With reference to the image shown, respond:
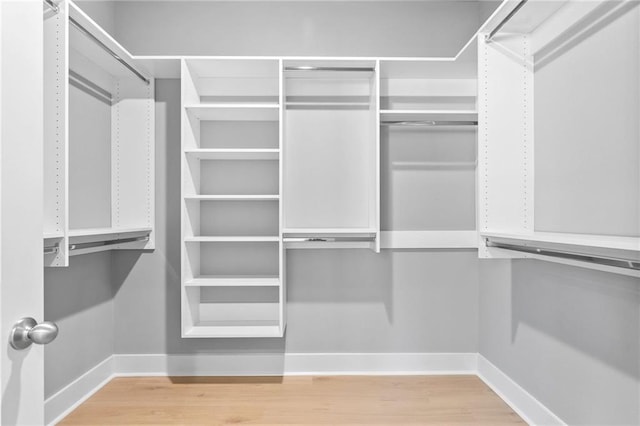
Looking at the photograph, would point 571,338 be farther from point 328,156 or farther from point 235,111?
point 235,111

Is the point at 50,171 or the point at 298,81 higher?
the point at 298,81

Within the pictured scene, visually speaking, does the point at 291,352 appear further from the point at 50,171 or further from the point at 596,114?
the point at 596,114

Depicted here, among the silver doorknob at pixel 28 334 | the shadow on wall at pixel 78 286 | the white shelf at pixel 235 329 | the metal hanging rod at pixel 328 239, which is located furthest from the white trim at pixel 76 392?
the silver doorknob at pixel 28 334

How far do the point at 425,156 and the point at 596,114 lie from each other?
1269mm

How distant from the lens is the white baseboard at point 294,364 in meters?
2.88

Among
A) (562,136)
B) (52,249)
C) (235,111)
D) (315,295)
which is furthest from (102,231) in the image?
(562,136)

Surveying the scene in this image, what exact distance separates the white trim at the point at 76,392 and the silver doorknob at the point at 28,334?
1731mm

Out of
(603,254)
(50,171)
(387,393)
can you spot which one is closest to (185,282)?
(50,171)

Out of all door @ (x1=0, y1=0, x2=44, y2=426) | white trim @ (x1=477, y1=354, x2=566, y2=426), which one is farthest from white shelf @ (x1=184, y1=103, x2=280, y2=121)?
white trim @ (x1=477, y1=354, x2=566, y2=426)

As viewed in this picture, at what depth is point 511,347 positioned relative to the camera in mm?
2439

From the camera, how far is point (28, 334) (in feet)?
2.71

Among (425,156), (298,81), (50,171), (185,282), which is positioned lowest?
(185,282)

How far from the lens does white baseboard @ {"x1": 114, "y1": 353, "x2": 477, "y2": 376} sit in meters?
2.88

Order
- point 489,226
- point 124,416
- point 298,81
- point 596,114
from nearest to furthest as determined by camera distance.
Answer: point 596,114 → point 489,226 → point 124,416 → point 298,81
